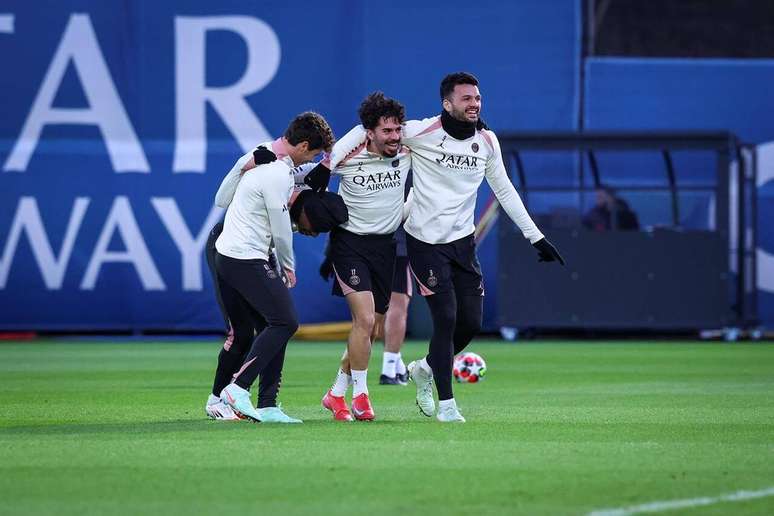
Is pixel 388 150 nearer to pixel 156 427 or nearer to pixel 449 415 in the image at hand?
pixel 449 415

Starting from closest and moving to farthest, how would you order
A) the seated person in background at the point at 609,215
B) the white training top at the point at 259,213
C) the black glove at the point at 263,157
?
the white training top at the point at 259,213, the black glove at the point at 263,157, the seated person in background at the point at 609,215

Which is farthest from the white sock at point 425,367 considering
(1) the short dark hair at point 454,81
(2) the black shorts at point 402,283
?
(2) the black shorts at point 402,283

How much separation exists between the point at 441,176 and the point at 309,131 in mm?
921

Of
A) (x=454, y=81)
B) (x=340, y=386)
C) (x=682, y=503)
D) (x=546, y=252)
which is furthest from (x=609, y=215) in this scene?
(x=682, y=503)

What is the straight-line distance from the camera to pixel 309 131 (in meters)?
9.65

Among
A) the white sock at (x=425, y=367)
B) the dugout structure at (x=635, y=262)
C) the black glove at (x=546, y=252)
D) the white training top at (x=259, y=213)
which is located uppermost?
the white training top at (x=259, y=213)

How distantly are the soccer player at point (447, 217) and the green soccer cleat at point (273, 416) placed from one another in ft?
3.02

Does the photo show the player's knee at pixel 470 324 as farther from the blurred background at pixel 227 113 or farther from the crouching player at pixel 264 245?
the blurred background at pixel 227 113

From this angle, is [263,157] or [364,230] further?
[364,230]

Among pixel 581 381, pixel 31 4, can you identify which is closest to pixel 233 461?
pixel 581 381

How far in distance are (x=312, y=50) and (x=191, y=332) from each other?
4.76 metres

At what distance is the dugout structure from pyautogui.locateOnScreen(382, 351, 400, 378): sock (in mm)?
9172

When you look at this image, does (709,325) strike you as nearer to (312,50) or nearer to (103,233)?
(312,50)

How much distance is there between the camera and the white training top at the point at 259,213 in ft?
31.2
